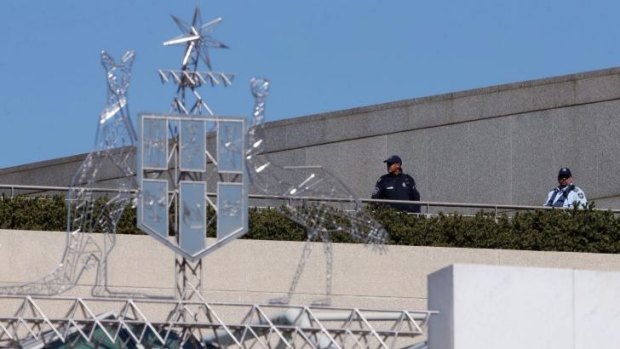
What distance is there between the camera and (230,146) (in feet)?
60.3

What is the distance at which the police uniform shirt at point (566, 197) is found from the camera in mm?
25516

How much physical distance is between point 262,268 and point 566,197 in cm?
449

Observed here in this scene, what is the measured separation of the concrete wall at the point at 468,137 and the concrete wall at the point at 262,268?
15.9 ft

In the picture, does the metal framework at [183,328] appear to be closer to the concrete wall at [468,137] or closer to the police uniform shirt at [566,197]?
the police uniform shirt at [566,197]

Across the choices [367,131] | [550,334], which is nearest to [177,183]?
[550,334]

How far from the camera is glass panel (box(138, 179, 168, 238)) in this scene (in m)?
18.1

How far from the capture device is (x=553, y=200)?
84.2ft

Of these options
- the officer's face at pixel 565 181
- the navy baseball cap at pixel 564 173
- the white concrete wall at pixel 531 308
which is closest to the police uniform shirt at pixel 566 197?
the officer's face at pixel 565 181

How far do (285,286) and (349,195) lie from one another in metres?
4.23

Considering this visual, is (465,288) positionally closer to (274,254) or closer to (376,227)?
(376,227)

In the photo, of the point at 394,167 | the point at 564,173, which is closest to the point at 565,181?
the point at 564,173

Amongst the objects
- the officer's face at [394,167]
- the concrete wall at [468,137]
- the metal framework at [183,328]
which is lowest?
the metal framework at [183,328]

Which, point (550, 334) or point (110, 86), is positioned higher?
point (110, 86)

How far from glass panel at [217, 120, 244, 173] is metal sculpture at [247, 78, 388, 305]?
10 centimetres
